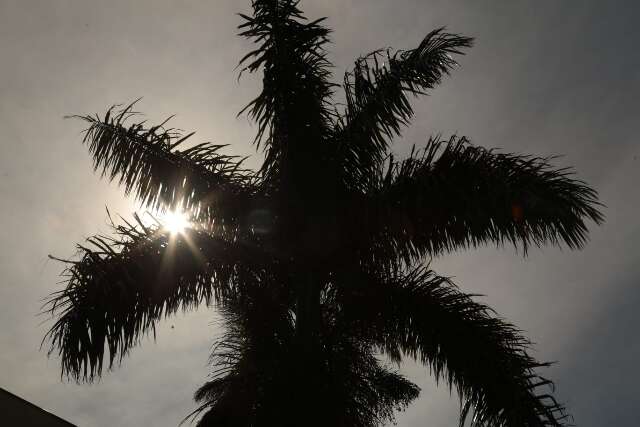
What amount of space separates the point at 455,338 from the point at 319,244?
6.00 ft

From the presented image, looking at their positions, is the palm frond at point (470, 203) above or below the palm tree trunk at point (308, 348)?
above

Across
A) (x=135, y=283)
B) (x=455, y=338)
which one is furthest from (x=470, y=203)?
(x=135, y=283)

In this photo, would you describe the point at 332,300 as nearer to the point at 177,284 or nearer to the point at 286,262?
the point at 286,262

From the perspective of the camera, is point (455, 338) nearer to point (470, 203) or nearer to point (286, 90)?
point (470, 203)

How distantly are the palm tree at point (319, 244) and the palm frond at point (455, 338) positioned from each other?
0.01 m

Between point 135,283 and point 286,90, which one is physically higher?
point 286,90

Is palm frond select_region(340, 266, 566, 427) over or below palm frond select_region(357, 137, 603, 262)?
below

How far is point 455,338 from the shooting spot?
5.48m

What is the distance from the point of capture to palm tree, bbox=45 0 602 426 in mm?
5246

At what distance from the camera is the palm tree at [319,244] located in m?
5.25

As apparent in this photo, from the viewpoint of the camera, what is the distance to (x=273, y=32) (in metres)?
6.33

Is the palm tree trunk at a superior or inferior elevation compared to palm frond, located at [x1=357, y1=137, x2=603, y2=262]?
inferior

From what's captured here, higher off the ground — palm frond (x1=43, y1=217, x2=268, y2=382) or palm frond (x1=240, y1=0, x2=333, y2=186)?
palm frond (x1=240, y1=0, x2=333, y2=186)

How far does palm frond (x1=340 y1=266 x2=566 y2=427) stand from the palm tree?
0.01 m
